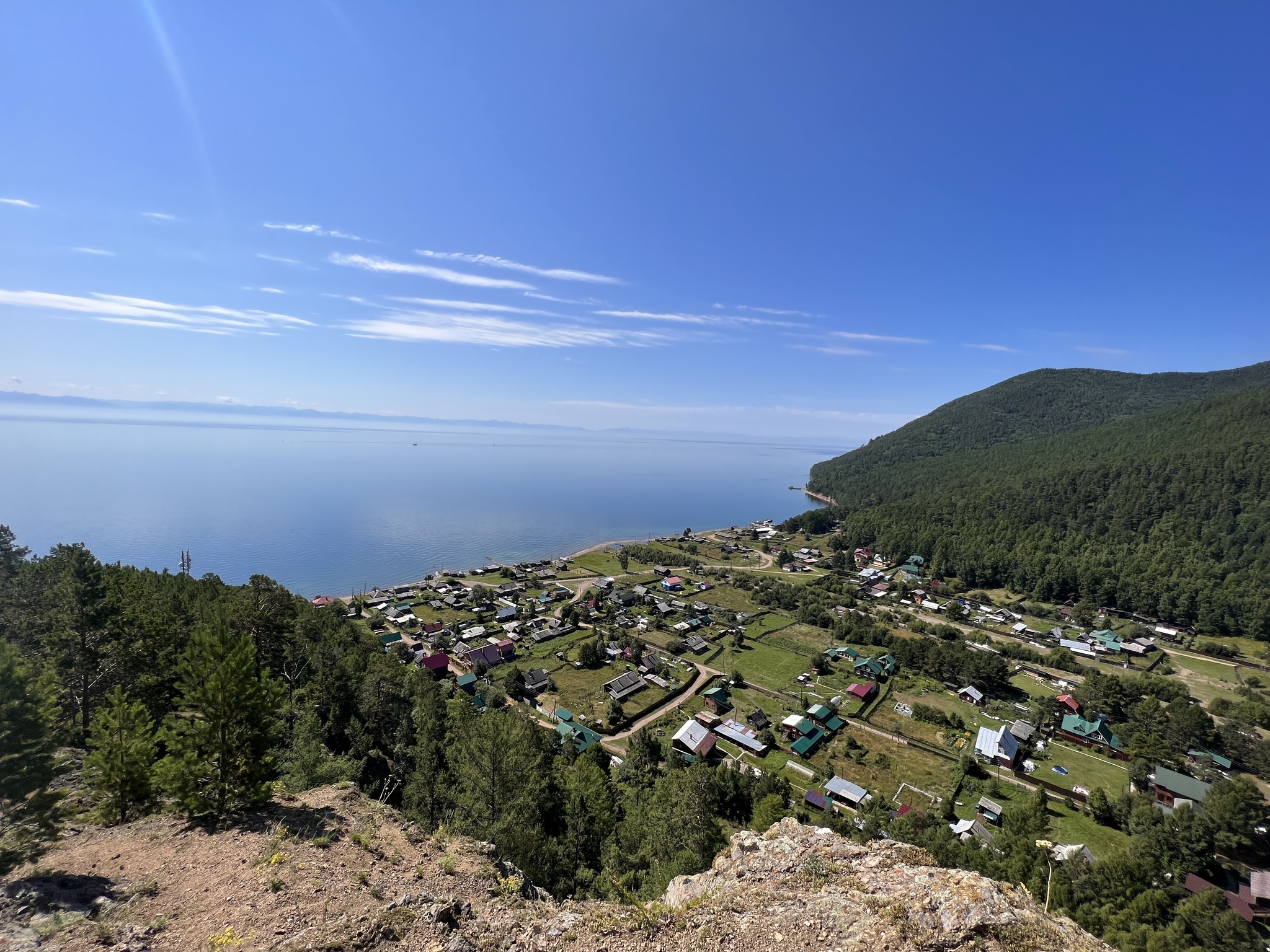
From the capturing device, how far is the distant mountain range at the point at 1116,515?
215 ft

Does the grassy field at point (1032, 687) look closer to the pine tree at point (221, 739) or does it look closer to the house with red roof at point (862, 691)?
the house with red roof at point (862, 691)

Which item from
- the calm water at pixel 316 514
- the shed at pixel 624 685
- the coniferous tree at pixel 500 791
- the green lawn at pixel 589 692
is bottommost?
the green lawn at pixel 589 692

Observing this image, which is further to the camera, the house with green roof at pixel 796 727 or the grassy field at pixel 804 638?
the grassy field at pixel 804 638

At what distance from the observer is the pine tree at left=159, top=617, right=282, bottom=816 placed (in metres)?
10.9

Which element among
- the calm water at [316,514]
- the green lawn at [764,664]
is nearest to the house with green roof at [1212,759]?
the green lawn at [764,664]

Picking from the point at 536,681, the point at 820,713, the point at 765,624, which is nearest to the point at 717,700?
the point at 820,713

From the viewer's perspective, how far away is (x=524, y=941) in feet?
23.7

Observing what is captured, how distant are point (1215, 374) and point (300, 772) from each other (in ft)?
975

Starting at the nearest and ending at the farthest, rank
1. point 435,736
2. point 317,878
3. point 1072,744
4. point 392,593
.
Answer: point 317,878 → point 435,736 → point 1072,744 → point 392,593

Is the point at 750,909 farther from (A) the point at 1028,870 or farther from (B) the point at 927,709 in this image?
(B) the point at 927,709

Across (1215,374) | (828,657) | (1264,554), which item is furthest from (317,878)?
(1215,374)

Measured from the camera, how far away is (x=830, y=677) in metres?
42.9

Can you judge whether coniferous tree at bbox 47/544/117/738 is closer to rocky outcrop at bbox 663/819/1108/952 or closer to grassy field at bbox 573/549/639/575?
rocky outcrop at bbox 663/819/1108/952

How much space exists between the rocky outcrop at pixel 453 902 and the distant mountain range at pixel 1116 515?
86.7 m
